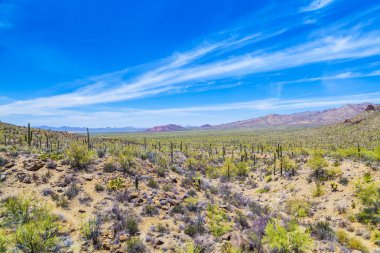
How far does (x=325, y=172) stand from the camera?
27.3 meters

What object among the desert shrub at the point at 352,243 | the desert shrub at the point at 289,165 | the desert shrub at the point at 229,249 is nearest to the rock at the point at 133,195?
the desert shrub at the point at 229,249

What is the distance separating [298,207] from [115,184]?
50.7 ft

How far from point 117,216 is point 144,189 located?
146 inches

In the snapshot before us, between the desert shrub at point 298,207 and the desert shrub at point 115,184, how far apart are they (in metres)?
13.6

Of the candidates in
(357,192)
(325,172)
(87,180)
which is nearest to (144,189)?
(87,180)

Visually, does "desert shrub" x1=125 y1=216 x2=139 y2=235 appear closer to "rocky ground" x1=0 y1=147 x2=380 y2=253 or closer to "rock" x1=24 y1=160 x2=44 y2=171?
"rocky ground" x1=0 y1=147 x2=380 y2=253

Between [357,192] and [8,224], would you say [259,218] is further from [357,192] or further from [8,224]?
[8,224]

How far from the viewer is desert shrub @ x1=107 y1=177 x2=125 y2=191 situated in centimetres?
1570

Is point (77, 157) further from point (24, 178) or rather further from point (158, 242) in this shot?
point (158, 242)

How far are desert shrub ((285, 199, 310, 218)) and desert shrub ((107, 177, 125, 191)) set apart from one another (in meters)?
13.6

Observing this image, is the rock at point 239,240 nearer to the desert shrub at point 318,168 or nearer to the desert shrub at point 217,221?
the desert shrub at point 217,221

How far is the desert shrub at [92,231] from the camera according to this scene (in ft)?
36.0

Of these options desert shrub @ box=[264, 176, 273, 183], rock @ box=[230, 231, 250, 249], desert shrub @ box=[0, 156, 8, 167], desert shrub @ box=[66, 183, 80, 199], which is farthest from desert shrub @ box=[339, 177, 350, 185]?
desert shrub @ box=[0, 156, 8, 167]

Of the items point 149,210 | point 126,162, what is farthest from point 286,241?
point 126,162
